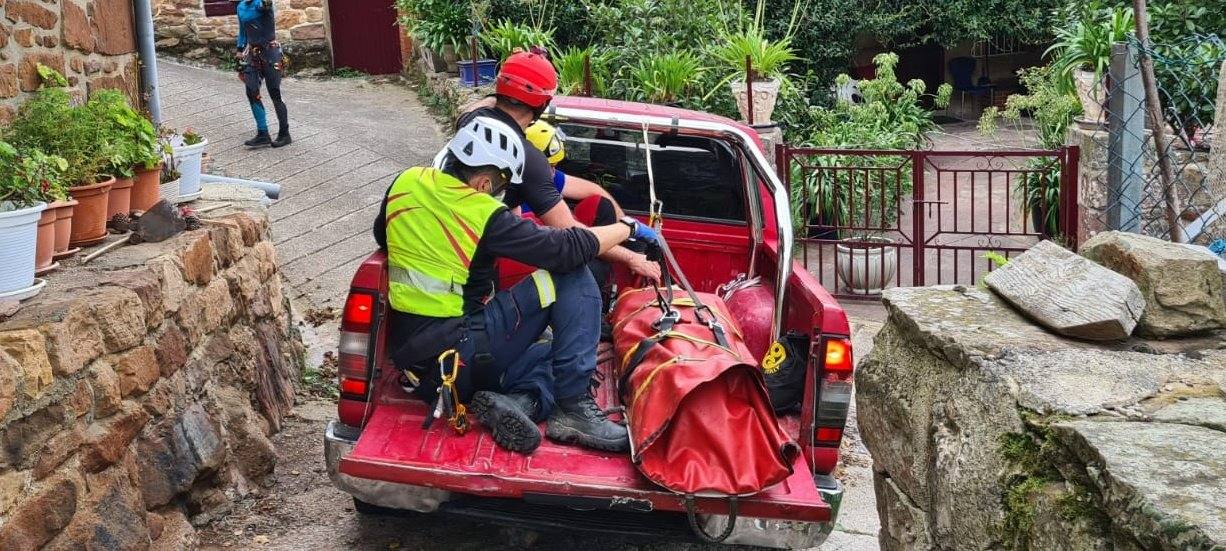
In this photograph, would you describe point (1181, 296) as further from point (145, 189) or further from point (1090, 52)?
point (1090, 52)

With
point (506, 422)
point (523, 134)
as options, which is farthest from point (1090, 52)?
point (506, 422)

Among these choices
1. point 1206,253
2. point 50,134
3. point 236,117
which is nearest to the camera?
point 1206,253

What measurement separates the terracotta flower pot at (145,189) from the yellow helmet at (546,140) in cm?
169

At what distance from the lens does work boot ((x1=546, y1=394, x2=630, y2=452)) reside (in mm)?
4273

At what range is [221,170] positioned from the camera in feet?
35.3

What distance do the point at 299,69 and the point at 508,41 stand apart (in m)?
4.57

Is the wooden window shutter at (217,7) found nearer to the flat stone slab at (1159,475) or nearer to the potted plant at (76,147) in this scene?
the potted plant at (76,147)

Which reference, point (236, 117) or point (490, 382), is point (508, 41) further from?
point (490, 382)

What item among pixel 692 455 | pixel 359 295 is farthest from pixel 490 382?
pixel 692 455

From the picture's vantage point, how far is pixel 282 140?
1174cm

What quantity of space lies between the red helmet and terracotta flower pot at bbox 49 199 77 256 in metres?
1.64

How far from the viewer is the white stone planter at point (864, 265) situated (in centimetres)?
966

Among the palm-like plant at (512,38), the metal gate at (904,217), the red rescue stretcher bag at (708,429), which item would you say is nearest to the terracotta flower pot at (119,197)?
the red rescue stretcher bag at (708,429)

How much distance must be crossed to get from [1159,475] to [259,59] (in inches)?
426
